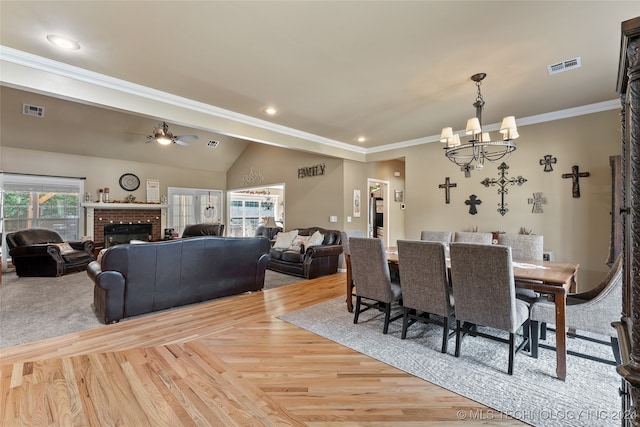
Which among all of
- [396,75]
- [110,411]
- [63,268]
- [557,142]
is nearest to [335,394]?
[110,411]

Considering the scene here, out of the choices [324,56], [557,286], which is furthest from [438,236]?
[324,56]

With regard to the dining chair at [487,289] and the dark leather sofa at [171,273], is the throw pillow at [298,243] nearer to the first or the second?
the dark leather sofa at [171,273]

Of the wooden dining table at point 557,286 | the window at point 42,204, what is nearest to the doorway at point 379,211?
the wooden dining table at point 557,286

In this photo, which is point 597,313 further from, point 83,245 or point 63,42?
point 83,245

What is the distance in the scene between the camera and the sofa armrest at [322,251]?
18.3 feet

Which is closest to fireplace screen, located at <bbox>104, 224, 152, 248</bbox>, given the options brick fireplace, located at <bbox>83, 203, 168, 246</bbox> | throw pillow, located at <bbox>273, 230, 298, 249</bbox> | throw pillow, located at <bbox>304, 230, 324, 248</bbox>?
brick fireplace, located at <bbox>83, 203, 168, 246</bbox>

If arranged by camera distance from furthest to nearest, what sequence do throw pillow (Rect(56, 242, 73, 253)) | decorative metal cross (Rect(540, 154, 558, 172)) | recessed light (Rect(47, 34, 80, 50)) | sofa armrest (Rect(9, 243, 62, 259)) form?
throw pillow (Rect(56, 242, 73, 253)) < sofa armrest (Rect(9, 243, 62, 259)) < decorative metal cross (Rect(540, 154, 558, 172)) < recessed light (Rect(47, 34, 80, 50))

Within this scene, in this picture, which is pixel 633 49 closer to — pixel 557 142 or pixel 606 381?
pixel 606 381

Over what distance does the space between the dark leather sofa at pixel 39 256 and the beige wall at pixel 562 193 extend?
7297 mm

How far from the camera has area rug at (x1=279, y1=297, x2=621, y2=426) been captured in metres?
1.90

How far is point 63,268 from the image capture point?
571 cm

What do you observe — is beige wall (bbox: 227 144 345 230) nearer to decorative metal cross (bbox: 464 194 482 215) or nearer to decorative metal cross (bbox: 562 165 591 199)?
decorative metal cross (bbox: 464 194 482 215)

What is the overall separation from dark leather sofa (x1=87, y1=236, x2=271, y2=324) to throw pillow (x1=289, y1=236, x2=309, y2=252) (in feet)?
5.50

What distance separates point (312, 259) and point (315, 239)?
22.7 inches
